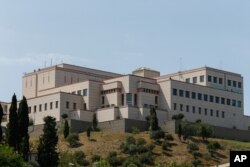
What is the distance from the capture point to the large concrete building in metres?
105

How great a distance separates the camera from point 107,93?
10825 centimetres

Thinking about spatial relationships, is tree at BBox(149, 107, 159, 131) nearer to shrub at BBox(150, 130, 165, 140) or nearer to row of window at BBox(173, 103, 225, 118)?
shrub at BBox(150, 130, 165, 140)

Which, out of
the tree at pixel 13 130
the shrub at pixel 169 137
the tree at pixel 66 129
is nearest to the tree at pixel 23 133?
the tree at pixel 13 130

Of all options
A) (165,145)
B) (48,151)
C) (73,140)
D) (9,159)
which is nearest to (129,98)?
(165,145)

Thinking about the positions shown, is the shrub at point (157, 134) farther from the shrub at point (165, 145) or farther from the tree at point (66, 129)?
the tree at point (66, 129)

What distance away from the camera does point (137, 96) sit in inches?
4183

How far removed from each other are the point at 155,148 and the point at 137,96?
547 inches

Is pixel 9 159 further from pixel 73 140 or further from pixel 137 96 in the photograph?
pixel 137 96

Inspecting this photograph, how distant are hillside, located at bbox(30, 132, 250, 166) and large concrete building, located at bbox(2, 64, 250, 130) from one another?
17.2 ft

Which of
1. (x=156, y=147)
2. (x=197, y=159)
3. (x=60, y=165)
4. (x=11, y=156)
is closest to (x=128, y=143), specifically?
(x=156, y=147)

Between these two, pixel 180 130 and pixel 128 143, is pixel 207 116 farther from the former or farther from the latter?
pixel 128 143

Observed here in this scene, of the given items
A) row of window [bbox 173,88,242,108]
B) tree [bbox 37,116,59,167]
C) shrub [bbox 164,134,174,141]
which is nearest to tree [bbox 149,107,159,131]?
shrub [bbox 164,134,174,141]

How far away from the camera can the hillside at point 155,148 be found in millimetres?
91875

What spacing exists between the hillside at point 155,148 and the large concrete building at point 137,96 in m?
5.25
